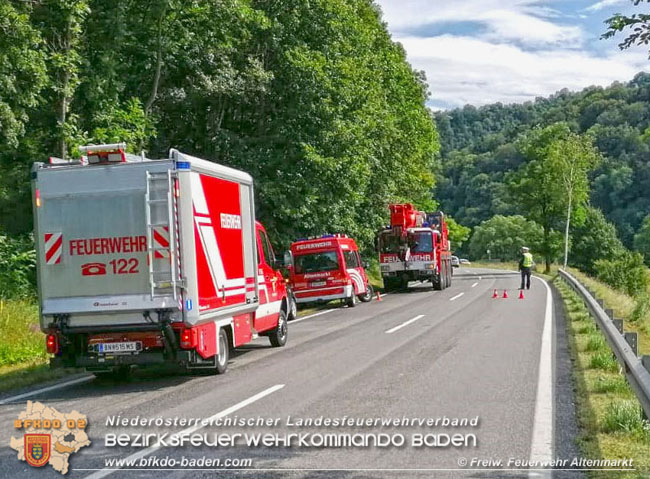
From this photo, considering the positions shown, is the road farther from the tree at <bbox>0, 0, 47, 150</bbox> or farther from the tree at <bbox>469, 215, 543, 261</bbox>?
the tree at <bbox>469, 215, 543, 261</bbox>

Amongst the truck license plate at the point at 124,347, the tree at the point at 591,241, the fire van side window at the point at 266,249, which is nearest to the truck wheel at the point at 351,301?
the fire van side window at the point at 266,249

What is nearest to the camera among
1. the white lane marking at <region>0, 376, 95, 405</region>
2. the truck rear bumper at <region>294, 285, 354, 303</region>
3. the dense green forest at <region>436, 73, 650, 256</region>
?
the white lane marking at <region>0, 376, 95, 405</region>

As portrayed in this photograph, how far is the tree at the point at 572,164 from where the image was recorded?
6719 cm

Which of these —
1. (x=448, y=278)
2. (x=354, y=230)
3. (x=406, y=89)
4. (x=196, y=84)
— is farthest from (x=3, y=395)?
(x=406, y=89)

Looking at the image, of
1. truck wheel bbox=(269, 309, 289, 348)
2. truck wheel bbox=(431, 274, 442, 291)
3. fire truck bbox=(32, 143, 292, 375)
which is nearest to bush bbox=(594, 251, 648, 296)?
truck wheel bbox=(431, 274, 442, 291)

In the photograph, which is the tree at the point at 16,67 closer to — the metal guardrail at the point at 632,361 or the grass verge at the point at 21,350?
the grass verge at the point at 21,350

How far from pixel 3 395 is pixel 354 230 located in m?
23.6

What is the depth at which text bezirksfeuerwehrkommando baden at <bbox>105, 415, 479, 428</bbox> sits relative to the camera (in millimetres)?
7902

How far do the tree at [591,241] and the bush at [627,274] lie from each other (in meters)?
35.0

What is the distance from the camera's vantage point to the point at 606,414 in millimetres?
7633

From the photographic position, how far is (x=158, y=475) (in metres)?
6.39

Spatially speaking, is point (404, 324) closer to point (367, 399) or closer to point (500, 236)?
point (367, 399)

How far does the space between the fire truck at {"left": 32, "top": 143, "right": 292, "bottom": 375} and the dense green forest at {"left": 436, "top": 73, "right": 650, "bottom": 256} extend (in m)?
93.3

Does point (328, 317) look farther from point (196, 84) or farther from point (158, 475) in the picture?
point (158, 475)
